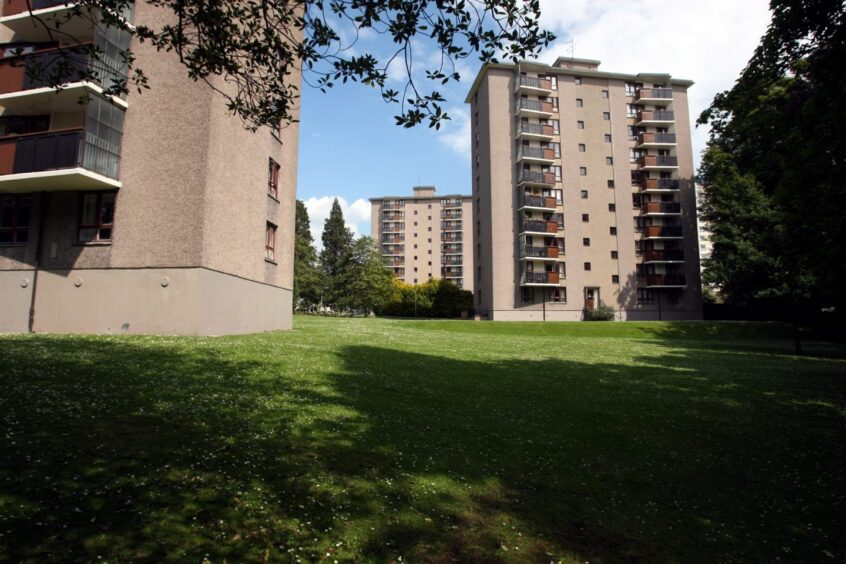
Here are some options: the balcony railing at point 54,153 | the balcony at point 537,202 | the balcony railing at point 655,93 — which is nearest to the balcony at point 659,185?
the balcony railing at point 655,93

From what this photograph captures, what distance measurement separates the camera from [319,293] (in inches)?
3327

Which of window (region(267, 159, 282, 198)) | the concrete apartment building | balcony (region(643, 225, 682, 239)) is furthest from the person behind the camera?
balcony (region(643, 225, 682, 239))

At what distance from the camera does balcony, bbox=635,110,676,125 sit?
192ft

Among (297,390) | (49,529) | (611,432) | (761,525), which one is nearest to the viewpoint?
(49,529)

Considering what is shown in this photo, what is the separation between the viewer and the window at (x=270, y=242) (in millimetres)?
25359

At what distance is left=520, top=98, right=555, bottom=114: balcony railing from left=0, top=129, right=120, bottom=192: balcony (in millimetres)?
46927

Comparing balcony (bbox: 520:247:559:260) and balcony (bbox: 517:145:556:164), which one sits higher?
balcony (bbox: 517:145:556:164)

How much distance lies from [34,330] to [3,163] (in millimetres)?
7141

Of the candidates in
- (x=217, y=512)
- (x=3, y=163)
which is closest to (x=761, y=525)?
(x=217, y=512)

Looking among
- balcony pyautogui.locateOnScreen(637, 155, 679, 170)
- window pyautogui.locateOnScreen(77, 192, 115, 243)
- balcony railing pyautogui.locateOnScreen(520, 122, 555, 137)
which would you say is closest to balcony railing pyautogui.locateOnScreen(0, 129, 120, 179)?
window pyautogui.locateOnScreen(77, 192, 115, 243)

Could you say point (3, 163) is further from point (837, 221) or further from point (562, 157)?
point (562, 157)

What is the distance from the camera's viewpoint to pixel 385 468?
615cm

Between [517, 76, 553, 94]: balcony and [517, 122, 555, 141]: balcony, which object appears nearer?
[517, 122, 555, 141]: balcony

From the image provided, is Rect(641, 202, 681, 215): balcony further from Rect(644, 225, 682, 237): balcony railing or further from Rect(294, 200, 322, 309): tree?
Rect(294, 200, 322, 309): tree
